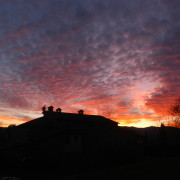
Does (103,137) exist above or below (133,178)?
above

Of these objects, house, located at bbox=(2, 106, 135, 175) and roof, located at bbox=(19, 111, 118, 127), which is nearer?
house, located at bbox=(2, 106, 135, 175)

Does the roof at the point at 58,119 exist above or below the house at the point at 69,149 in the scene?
above

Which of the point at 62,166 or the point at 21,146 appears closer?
the point at 62,166

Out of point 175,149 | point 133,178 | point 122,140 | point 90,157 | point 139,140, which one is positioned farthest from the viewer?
point 175,149

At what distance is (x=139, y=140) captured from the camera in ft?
121

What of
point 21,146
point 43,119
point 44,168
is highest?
point 43,119

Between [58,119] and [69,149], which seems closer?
[69,149]

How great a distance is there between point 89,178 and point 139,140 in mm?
22401

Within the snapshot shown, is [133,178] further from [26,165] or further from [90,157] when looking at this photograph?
[26,165]

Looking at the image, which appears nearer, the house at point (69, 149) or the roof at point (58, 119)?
the house at point (69, 149)

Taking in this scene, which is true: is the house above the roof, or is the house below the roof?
below

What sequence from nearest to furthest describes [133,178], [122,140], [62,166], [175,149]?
[133,178], [62,166], [122,140], [175,149]

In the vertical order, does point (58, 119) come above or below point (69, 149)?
above

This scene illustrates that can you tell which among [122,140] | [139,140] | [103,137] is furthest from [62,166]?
[139,140]
